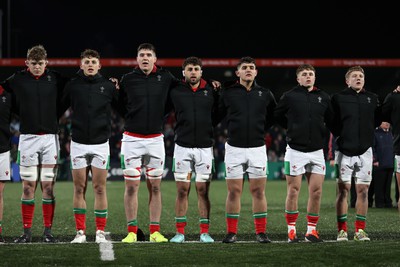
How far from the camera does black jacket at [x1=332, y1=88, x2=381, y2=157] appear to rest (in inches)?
382

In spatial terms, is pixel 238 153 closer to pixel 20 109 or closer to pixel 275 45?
pixel 20 109

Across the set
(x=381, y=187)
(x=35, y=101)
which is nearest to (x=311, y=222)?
(x=35, y=101)

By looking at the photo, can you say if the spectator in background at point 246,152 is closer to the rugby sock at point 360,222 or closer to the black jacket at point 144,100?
the black jacket at point 144,100

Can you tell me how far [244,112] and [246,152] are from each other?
0.52 meters

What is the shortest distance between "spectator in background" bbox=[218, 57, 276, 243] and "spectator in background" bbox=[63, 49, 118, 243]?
5.16 ft

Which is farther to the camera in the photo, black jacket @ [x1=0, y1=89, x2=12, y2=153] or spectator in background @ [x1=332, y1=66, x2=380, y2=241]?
spectator in background @ [x1=332, y1=66, x2=380, y2=241]

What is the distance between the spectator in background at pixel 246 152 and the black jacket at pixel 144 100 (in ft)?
2.76

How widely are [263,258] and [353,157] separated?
2.61 meters

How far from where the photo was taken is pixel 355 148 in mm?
9672

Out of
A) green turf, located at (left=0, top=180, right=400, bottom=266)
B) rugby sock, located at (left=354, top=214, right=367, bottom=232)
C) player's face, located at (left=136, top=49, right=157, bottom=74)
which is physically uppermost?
player's face, located at (left=136, top=49, right=157, bottom=74)

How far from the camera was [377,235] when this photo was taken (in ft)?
33.7

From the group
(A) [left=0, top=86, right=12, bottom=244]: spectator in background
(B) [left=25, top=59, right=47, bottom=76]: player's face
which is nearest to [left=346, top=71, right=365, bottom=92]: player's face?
(B) [left=25, top=59, right=47, bottom=76]: player's face

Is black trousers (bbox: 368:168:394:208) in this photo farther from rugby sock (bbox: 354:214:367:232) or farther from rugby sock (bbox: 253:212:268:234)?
rugby sock (bbox: 253:212:268:234)

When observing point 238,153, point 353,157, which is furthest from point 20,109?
point 353,157
